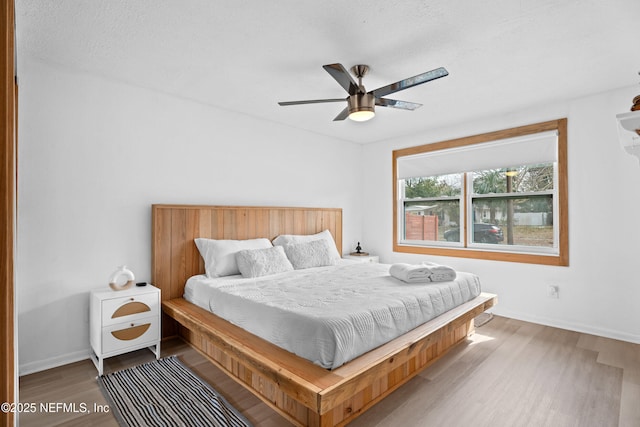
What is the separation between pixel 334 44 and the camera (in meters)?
2.38

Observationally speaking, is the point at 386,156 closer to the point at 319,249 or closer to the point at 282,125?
the point at 282,125

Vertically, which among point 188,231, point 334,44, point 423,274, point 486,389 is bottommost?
point 486,389

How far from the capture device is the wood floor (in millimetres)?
2002

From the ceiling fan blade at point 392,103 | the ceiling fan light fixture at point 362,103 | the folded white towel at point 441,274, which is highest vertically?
the ceiling fan blade at point 392,103

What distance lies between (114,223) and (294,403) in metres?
2.27

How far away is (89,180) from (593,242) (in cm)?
497

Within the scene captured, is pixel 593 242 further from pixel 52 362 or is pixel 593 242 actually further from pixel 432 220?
pixel 52 362

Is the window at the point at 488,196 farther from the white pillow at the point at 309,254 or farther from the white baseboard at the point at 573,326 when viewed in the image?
the white pillow at the point at 309,254

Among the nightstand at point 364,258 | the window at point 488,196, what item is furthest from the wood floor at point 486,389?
the nightstand at point 364,258

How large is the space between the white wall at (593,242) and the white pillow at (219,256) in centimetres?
324

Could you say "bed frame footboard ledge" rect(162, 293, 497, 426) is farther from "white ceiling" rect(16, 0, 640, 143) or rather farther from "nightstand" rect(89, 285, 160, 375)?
"white ceiling" rect(16, 0, 640, 143)

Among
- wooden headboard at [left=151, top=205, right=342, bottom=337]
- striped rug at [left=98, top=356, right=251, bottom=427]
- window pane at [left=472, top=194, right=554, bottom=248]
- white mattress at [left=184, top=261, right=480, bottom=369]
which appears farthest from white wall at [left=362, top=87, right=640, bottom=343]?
striped rug at [left=98, top=356, right=251, bottom=427]

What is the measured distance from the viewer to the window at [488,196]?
3717 millimetres

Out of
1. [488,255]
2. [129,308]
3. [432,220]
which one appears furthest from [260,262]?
[488,255]
